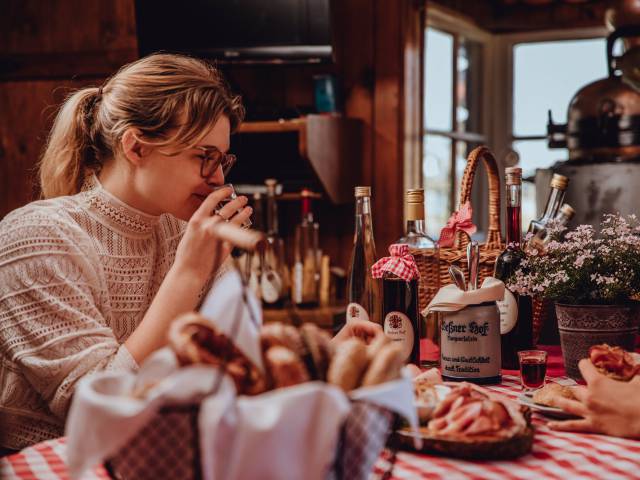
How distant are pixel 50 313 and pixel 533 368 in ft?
2.59

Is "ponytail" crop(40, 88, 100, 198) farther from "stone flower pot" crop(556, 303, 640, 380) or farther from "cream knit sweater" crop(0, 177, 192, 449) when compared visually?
"stone flower pot" crop(556, 303, 640, 380)

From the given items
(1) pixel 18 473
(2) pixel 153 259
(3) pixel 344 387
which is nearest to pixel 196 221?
(2) pixel 153 259

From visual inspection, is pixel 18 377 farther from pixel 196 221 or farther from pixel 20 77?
pixel 20 77

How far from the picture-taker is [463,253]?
158cm

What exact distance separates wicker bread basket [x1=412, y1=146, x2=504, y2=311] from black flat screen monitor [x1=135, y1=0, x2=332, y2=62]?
139 centimetres

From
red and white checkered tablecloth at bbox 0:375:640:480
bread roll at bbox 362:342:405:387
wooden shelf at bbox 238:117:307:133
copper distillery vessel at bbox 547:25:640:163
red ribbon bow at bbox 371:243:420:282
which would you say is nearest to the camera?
bread roll at bbox 362:342:405:387

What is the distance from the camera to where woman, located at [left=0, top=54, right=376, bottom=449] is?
1.25 metres

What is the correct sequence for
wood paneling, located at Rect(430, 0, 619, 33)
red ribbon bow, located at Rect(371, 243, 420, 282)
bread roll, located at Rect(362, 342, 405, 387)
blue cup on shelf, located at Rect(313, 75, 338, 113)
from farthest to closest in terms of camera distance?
wood paneling, located at Rect(430, 0, 619, 33)
blue cup on shelf, located at Rect(313, 75, 338, 113)
red ribbon bow, located at Rect(371, 243, 420, 282)
bread roll, located at Rect(362, 342, 405, 387)

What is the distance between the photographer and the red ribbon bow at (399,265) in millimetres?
1307

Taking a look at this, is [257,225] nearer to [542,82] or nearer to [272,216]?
[272,216]

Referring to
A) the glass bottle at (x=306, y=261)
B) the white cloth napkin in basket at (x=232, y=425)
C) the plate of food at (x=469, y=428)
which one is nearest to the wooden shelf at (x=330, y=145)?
the glass bottle at (x=306, y=261)

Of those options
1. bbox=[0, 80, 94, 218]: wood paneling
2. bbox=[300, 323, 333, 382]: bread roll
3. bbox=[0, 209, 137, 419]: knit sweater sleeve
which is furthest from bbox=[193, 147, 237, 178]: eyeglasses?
bbox=[0, 80, 94, 218]: wood paneling

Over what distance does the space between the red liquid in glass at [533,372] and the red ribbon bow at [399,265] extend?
24 centimetres

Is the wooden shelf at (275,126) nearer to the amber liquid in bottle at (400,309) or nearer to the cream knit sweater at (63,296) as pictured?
the cream knit sweater at (63,296)
